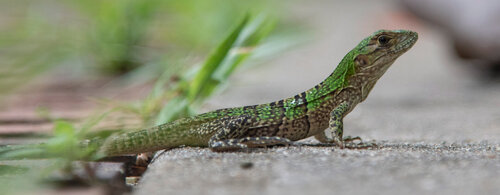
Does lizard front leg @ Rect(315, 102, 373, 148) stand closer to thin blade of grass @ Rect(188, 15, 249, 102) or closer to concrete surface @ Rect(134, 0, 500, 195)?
concrete surface @ Rect(134, 0, 500, 195)

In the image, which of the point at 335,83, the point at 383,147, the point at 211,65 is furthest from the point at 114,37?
the point at 383,147

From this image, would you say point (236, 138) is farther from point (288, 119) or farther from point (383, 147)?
point (383, 147)

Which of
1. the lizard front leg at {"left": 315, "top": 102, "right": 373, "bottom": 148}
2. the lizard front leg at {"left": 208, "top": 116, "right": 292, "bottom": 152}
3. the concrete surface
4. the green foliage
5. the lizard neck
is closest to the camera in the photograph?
the concrete surface

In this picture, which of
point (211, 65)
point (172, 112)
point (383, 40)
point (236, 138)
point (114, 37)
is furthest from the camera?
point (114, 37)

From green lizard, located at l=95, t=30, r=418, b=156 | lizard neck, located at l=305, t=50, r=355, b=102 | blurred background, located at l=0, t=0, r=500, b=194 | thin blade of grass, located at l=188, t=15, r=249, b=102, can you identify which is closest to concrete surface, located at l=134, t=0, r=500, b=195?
blurred background, located at l=0, t=0, r=500, b=194

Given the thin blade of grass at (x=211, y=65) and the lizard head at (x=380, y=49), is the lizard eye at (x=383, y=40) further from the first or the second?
the thin blade of grass at (x=211, y=65)

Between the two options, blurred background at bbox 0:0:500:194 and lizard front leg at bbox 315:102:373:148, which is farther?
blurred background at bbox 0:0:500:194

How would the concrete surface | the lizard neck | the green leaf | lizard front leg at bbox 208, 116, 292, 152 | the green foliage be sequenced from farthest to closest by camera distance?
the green foliage, the green leaf, the lizard neck, lizard front leg at bbox 208, 116, 292, 152, the concrete surface

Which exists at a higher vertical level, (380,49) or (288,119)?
(380,49)
